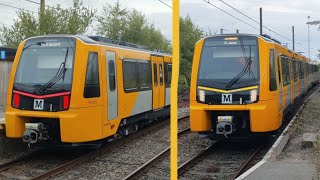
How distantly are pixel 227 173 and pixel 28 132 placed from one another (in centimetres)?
452

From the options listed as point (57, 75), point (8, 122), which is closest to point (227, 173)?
point (57, 75)

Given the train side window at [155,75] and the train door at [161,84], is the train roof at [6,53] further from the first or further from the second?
the train side window at [155,75]

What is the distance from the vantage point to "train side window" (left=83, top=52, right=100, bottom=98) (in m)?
9.99

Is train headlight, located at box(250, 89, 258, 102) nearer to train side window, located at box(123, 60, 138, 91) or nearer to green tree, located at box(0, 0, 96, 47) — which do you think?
train side window, located at box(123, 60, 138, 91)

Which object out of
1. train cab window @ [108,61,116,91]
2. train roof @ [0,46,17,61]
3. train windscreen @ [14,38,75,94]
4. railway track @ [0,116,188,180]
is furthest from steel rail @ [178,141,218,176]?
train roof @ [0,46,17,61]

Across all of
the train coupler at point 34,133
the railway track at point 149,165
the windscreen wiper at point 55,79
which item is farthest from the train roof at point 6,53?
the railway track at point 149,165

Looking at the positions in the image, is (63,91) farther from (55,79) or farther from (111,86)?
(111,86)

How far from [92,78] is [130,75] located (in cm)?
266

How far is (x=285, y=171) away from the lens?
7891mm

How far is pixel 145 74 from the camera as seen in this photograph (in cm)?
1424

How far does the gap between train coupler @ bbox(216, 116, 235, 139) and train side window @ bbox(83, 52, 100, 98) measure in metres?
3.00

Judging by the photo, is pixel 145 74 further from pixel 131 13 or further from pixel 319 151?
pixel 131 13

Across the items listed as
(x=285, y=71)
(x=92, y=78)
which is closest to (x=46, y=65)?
(x=92, y=78)

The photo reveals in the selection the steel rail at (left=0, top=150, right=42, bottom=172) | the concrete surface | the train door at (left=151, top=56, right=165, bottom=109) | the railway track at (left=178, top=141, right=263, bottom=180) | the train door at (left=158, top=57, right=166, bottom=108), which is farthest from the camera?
the train door at (left=158, top=57, right=166, bottom=108)
